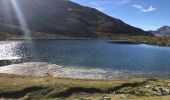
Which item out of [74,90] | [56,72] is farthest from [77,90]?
[56,72]

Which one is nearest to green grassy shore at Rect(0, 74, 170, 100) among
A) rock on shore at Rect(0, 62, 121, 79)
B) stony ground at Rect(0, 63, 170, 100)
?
stony ground at Rect(0, 63, 170, 100)

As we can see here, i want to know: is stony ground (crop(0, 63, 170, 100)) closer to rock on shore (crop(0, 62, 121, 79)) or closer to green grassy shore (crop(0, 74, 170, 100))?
green grassy shore (crop(0, 74, 170, 100))

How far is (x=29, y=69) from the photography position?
286 feet

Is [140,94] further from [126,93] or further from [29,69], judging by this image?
[29,69]

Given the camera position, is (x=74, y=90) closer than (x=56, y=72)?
Yes

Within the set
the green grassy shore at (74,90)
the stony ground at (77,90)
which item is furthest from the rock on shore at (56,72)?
the green grassy shore at (74,90)

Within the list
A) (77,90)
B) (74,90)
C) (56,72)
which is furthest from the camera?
(56,72)

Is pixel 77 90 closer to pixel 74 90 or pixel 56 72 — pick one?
pixel 74 90

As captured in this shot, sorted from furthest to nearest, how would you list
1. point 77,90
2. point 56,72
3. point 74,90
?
1. point 56,72
2. point 77,90
3. point 74,90

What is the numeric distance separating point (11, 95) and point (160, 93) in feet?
81.4

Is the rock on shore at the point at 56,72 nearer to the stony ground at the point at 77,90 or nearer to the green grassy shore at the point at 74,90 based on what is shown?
the stony ground at the point at 77,90

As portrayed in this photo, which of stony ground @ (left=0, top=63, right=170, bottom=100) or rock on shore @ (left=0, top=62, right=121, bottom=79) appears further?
rock on shore @ (left=0, top=62, right=121, bottom=79)

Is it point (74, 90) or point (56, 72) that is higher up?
point (74, 90)

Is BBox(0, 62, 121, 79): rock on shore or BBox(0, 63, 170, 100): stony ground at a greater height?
BBox(0, 63, 170, 100): stony ground
